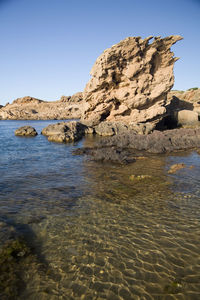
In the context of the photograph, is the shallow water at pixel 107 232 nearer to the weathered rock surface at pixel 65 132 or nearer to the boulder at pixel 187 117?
the weathered rock surface at pixel 65 132

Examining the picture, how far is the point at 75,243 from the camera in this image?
4.24 m

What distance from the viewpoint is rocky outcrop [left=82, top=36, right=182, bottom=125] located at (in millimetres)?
21828

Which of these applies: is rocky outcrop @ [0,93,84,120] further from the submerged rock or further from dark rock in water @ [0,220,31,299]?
dark rock in water @ [0,220,31,299]

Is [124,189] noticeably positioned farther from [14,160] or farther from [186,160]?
[14,160]

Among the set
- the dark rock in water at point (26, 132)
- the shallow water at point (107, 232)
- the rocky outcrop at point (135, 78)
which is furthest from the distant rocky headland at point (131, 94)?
the shallow water at point (107, 232)

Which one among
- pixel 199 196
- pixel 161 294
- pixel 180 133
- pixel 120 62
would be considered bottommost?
pixel 161 294

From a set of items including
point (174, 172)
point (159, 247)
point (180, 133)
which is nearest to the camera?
point (159, 247)

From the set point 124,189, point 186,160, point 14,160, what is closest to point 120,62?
point 186,160

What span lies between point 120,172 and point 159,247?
17.5 feet

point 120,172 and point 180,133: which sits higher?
point 180,133

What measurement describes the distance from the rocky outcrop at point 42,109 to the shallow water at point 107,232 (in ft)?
229

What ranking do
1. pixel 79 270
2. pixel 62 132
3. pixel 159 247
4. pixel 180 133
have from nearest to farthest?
pixel 79 270
pixel 159 247
pixel 180 133
pixel 62 132

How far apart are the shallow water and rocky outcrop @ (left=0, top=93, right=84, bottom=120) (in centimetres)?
6985

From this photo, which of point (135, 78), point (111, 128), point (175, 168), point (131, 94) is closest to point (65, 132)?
point (111, 128)
